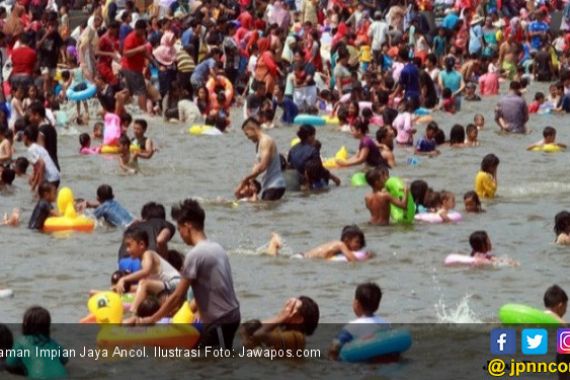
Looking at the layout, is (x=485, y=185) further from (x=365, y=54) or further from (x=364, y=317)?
(x=365, y=54)

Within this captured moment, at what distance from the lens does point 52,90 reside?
29.2 meters

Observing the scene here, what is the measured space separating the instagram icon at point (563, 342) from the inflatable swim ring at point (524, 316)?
438 mm

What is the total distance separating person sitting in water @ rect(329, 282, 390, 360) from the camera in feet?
42.3

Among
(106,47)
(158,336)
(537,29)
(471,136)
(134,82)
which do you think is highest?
(106,47)

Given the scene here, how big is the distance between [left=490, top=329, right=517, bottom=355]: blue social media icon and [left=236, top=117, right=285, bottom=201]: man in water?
6.80 m

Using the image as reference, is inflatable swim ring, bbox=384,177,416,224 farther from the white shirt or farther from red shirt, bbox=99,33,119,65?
red shirt, bbox=99,33,119,65

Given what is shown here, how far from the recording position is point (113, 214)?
18922mm

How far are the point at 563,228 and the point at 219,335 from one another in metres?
5.81

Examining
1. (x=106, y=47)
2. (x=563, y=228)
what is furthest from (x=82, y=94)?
(x=563, y=228)

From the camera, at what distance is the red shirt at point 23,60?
28172mm

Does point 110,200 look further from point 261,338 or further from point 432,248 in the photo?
point 261,338

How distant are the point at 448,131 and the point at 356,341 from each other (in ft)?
51.0

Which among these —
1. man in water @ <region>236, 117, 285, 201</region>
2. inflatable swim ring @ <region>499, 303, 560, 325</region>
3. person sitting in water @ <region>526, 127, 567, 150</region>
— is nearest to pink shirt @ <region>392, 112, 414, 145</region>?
person sitting in water @ <region>526, 127, 567, 150</region>

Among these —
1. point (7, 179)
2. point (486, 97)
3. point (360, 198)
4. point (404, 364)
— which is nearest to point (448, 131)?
point (486, 97)
